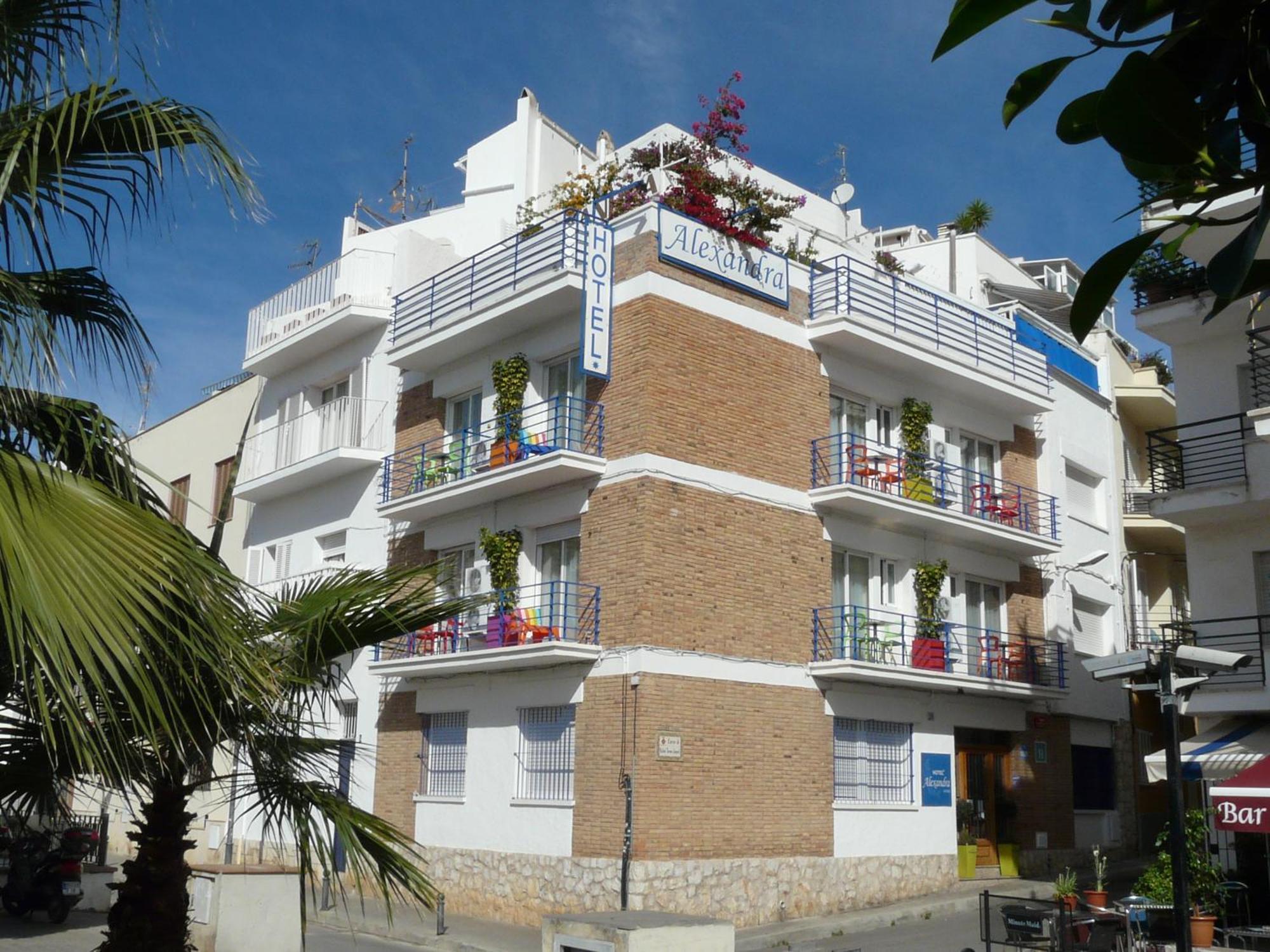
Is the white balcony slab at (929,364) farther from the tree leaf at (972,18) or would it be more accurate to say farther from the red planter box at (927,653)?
the tree leaf at (972,18)

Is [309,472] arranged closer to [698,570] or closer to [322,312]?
[322,312]

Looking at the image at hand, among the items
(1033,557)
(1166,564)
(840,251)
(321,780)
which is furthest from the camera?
(1166,564)

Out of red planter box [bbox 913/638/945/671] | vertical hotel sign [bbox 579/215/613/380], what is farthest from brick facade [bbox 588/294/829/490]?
red planter box [bbox 913/638/945/671]

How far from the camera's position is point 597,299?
20.3 metres

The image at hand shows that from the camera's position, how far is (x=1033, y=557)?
26.3m

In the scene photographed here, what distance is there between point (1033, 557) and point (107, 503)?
79.4ft

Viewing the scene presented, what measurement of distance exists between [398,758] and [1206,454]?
1474 cm

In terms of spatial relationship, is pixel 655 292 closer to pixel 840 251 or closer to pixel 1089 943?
pixel 840 251

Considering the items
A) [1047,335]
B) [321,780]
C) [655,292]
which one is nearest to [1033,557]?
[1047,335]

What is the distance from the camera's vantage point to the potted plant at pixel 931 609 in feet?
74.7

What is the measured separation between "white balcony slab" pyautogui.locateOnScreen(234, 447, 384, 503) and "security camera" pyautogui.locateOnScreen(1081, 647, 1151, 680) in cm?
1623

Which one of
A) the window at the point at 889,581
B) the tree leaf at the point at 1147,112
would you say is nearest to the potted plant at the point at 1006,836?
the window at the point at 889,581

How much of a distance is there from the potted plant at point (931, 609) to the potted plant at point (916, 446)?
4.21 feet

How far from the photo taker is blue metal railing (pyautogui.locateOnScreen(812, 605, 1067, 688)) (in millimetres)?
21594
